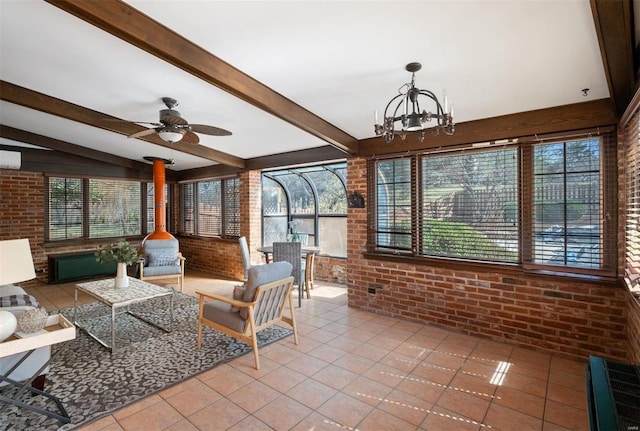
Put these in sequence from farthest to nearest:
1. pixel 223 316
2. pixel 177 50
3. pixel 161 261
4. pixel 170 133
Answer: pixel 161 261, pixel 170 133, pixel 223 316, pixel 177 50

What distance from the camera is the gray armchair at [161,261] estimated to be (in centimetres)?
530

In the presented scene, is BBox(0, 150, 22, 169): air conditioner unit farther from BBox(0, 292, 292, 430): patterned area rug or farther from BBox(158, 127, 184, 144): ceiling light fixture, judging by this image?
BBox(158, 127, 184, 144): ceiling light fixture

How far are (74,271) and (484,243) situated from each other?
707 centimetres

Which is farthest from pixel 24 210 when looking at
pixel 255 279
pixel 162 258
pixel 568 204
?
pixel 568 204

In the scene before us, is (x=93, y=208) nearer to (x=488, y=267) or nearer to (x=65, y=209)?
(x=65, y=209)

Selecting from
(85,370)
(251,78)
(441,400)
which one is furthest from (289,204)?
(441,400)

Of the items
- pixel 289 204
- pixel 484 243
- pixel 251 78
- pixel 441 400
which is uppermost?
pixel 251 78

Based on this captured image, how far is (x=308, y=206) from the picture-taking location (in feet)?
21.9

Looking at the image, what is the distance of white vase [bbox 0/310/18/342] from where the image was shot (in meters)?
2.01

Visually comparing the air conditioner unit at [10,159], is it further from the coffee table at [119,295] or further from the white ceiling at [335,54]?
the coffee table at [119,295]

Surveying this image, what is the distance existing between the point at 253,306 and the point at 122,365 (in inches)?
51.2

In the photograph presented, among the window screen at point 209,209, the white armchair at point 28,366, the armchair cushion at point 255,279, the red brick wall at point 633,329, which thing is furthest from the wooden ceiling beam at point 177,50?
the window screen at point 209,209

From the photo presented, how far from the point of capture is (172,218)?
8.12 m

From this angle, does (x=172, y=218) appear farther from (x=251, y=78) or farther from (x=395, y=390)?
(x=395, y=390)
